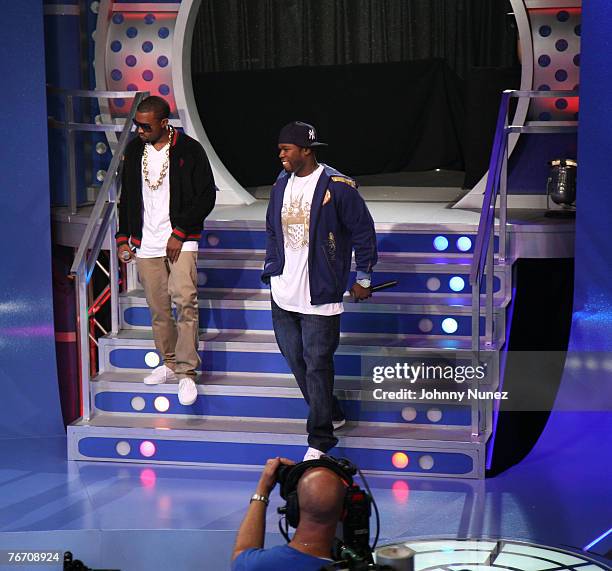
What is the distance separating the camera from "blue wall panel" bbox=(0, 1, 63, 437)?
6746 millimetres

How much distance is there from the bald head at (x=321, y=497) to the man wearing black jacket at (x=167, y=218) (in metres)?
2.77

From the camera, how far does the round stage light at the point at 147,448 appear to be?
6172mm

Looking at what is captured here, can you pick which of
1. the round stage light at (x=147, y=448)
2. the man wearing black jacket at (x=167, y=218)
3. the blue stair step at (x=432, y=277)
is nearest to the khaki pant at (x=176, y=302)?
the man wearing black jacket at (x=167, y=218)

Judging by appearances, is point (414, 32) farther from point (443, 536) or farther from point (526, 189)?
point (443, 536)

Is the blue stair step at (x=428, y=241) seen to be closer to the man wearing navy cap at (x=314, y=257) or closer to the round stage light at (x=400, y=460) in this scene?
the man wearing navy cap at (x=314, y=257)

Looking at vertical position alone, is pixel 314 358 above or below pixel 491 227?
below

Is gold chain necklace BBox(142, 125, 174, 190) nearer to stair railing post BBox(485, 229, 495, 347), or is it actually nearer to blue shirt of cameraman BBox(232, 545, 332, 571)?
stair railing post BBox(485, 229, 495, 347)

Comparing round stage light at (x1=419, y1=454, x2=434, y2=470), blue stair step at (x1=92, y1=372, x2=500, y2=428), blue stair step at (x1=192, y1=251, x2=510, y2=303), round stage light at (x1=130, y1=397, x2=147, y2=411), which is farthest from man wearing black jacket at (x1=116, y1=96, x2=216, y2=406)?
round stage light at (x1=419, y1=454, x2=434, y2=470)

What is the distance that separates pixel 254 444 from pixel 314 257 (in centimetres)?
103

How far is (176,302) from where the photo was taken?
611 cm

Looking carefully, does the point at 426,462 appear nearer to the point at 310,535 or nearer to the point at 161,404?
the point at 161,404

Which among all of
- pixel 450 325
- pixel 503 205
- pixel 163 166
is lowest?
pixel 450 325

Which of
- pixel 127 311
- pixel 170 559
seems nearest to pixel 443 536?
pixel 170 559

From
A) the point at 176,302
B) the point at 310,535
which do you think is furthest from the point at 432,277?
the point at 310,535
